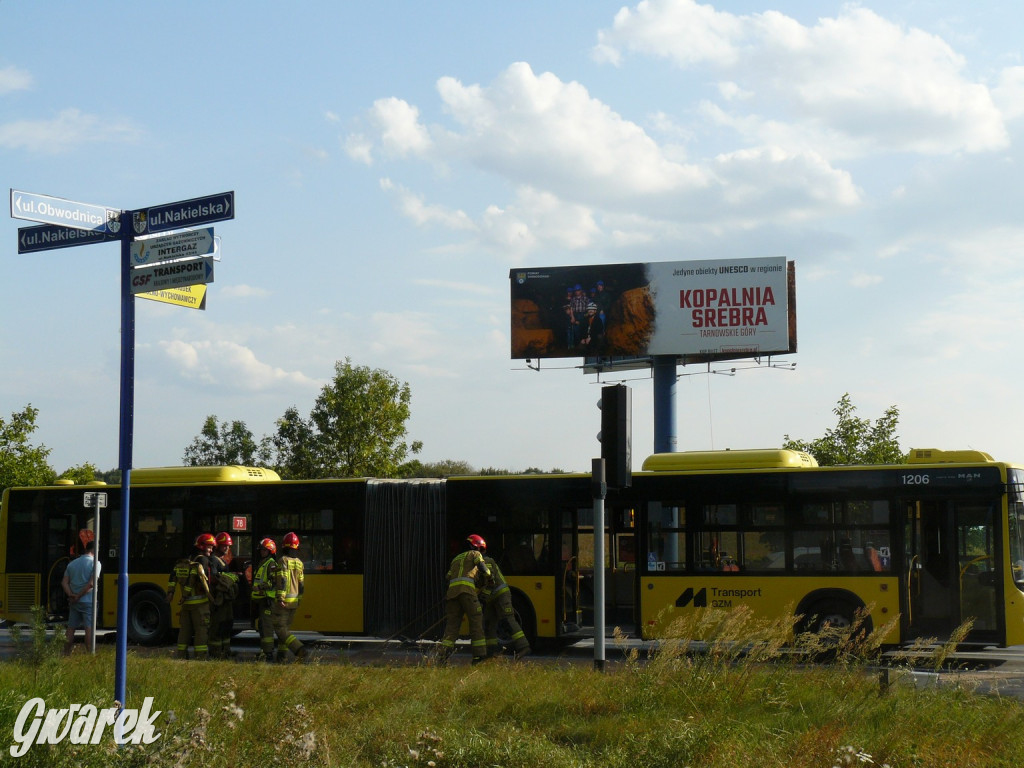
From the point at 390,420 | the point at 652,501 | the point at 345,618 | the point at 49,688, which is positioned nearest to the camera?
the point at 49,688

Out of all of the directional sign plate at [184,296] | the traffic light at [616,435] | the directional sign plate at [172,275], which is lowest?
the traffic light at [616,435]

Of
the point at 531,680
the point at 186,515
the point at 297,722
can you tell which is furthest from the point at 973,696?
the point at 186,515

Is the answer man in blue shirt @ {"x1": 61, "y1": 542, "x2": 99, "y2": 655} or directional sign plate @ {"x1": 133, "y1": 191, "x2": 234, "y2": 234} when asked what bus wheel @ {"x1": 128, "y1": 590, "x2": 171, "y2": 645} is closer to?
man in blue shirt @ {"x1": 61, "y1": 542, "x2": 99, "y2": 655}

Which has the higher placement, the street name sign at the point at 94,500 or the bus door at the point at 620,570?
the street name sign at the point at 94,500

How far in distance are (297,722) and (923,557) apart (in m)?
9.88

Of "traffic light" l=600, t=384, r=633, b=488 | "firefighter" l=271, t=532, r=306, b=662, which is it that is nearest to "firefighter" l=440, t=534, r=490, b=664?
"firefighter" l=271, t=532, r=306, b=662

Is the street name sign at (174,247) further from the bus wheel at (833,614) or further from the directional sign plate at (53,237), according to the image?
the bus wheel at (833,614)

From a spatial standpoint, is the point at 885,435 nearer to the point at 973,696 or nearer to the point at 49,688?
the point at 973,696

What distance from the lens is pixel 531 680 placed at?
11008 millimetres

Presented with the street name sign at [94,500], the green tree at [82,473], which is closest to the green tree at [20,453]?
the green tree at [82,473]

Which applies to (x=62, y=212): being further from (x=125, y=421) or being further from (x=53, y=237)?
(x=125, y=421)

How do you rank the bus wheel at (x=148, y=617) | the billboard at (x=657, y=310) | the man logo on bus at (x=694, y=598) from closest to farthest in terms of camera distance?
the man logo on bus at (x=694, y=598)
the bus wheel at (x=148, y=617)
the billboard at (x=657, y=310)

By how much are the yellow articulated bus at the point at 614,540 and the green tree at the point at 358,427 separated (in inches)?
1070

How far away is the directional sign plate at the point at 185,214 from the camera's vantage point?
8.66 m
